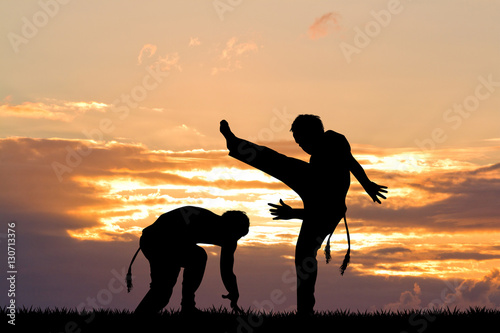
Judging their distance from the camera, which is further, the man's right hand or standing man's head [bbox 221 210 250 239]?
standing man's head [bbox 221 210 250 239]

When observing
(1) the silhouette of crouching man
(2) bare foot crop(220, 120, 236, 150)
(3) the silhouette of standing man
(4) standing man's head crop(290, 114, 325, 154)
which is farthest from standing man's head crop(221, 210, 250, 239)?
(4) standing man's head crop(290, 114, 325, 154)

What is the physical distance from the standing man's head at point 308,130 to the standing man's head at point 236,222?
5.27ft

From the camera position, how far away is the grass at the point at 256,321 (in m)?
9.72

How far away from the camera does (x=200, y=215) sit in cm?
1018

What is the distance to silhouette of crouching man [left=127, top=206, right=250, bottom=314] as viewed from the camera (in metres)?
9.85

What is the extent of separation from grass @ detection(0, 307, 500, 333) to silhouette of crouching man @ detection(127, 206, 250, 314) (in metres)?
0.32

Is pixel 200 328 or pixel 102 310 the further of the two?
pixel 102 310

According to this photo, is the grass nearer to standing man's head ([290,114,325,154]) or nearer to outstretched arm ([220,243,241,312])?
outstretched arm ([220,243,241,312])

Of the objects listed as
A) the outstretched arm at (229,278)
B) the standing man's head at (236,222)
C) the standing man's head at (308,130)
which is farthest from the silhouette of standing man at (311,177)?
the outstretched arm at (229,278)

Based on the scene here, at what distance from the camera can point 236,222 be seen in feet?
33.7

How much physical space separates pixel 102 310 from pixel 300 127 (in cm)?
492

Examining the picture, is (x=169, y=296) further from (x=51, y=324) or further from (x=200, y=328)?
(x=51, y=324)

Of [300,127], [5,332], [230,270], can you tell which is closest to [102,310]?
[5,332]

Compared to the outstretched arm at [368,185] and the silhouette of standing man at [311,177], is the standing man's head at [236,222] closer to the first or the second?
the silhouette of standing man at [311,177]
